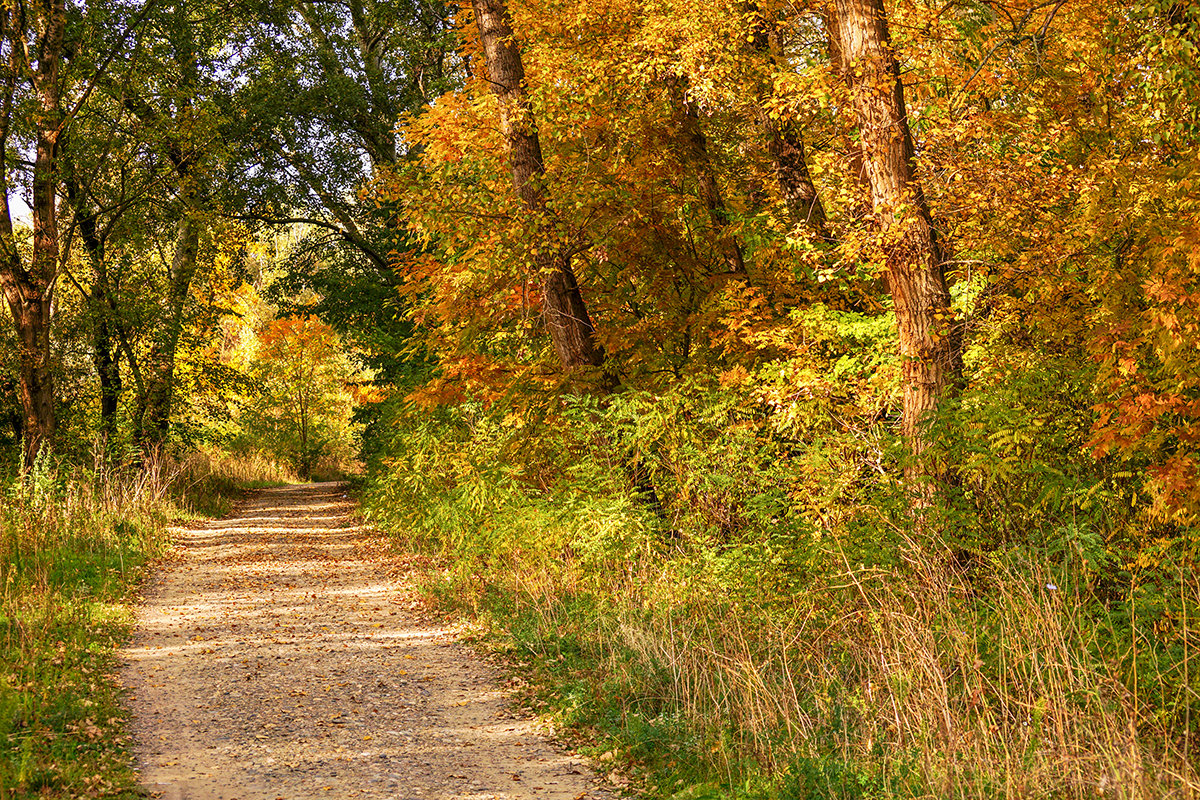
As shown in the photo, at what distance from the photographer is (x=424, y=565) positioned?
517 inches

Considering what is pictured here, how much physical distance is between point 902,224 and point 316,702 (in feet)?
19.6

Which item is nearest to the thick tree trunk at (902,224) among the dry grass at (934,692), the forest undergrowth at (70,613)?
the dry grass at (934,692)

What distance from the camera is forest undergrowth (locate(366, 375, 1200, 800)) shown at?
453 centimetres

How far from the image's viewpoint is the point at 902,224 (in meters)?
8.16

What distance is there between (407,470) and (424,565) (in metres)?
2.69

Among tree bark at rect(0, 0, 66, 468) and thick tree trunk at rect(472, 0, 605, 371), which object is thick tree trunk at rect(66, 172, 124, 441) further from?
thick tree trunk at rect(472, 0, 605, 371)

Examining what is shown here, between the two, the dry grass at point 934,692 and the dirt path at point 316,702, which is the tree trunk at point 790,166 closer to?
the dry grass at point 934,692

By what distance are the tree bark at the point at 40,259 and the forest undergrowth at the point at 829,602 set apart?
689 centimetres

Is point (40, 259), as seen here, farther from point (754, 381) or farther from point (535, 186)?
point (754, 381)

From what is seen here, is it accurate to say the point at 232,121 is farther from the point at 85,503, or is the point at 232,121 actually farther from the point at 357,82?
the point at 85,503

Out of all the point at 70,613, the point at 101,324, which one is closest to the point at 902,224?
the point at 70,613

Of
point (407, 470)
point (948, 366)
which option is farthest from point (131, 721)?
point (407, 470)

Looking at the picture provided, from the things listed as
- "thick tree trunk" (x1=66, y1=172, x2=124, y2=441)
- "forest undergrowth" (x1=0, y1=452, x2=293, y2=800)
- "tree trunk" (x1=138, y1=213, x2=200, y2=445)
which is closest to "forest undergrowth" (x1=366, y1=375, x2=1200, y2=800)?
"forest undergrowth" (x1=0, y1=452, x2=293, y2=800)

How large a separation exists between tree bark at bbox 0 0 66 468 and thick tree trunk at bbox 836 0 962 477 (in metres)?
11.6
